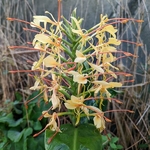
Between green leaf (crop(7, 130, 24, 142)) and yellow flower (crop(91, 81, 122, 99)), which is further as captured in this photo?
green leaf (crop(7, 130, 24, 142))

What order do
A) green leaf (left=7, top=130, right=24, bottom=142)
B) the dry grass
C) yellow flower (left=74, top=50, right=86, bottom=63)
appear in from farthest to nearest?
the dry grass → green leaf (left=7, top=130, right=24, bottom=142) → yellow flower (left=74, top=50, right=86, bottom=63)

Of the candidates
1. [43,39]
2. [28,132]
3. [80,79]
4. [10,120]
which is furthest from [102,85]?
[10,120]

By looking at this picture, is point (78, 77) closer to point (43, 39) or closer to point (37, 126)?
point (43, 39)

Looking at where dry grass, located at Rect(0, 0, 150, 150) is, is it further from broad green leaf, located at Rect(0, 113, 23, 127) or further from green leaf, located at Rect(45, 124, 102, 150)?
green leaf, located at Rect(45, 124, 102, 150)

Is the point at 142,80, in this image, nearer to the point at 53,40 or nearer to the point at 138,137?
the point at 138,137

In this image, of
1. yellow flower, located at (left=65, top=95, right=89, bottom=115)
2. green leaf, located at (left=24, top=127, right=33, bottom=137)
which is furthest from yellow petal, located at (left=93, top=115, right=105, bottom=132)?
green leaf, located at (left=24, top=127, right=33, bottom=137)
